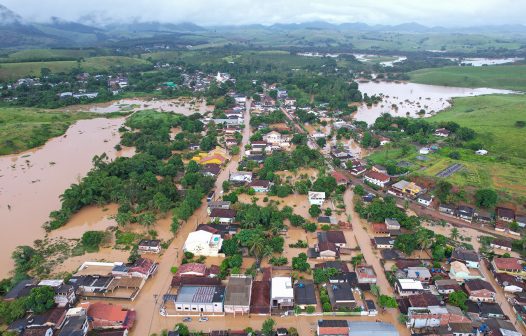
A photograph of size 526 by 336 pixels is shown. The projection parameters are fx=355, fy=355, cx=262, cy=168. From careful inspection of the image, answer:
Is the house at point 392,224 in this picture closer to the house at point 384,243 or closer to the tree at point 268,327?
the house at point 384,243

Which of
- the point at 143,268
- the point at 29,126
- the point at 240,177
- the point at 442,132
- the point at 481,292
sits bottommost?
the point at 29,126

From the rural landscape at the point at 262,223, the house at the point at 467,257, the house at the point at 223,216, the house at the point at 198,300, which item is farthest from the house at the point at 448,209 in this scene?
the house at the point at 198,300

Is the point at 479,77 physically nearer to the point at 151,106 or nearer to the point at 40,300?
the point at 151,106

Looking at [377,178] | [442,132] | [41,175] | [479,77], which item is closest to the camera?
[377,178]

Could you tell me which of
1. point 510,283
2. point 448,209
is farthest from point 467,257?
point 448,209

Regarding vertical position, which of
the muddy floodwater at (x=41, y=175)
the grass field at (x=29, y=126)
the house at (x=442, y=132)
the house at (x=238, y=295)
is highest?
the house at (x=442, y=132)
